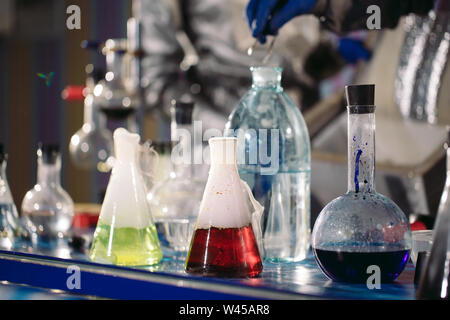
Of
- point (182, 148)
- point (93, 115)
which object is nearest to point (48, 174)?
point (182, 148)

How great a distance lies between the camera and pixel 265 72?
37.3 inches

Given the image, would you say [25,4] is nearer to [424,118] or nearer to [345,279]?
[424,118]

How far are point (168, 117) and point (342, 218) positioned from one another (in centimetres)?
194

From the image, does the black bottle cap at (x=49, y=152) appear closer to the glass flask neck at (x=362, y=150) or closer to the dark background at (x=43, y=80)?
the glass flask neck at (x=362, y=150)

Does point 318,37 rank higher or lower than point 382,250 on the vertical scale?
higher

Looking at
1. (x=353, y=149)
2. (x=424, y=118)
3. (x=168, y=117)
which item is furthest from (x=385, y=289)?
(x=168, y=117)

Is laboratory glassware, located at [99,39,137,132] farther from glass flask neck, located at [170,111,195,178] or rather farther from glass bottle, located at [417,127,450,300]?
glass bottle, located at [417,127,450,300]

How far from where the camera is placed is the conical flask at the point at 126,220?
860mm

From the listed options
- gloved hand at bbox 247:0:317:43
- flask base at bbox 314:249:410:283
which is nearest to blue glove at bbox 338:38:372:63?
gloved hand at bbox 247:0:317:43

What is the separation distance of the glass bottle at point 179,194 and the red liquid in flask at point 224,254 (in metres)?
0.20

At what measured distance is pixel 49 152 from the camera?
1133 millimetres

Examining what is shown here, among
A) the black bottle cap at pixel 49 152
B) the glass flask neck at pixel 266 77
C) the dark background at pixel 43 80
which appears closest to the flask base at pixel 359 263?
the glass flask neck at pixel 266 77
